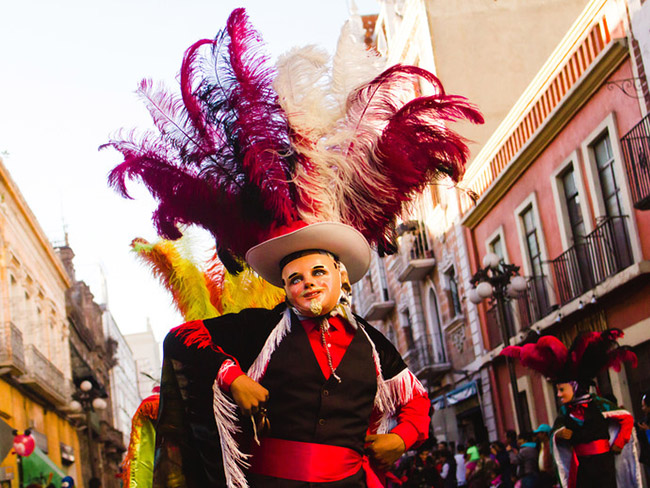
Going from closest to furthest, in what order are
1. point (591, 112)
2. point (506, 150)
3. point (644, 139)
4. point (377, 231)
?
point (377, 231), point (644, 139), point (591, 112), point (506, 150)

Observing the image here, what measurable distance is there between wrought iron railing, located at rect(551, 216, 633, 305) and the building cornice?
7.14ft

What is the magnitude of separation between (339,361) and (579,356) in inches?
196

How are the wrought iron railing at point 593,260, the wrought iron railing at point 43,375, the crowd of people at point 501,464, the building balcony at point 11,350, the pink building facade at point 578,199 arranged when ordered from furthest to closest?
the wrought iron railing at point 43,375
the building balcony at point 11,350
the wrought iron railing at point 593,260
the pink building facade at point 578,199
the crowd of people at point 501,464

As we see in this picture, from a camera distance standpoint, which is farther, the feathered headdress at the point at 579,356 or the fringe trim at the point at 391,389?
the feathered headdress at the point at 579,356

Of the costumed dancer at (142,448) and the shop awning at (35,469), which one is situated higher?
the shop awning at (35,469)

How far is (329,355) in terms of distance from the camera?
13.3 feet

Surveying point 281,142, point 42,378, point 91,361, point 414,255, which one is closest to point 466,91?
point 414,255

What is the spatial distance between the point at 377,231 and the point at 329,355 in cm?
75

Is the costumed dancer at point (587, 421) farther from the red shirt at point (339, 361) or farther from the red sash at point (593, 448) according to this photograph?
the red shirt at point (339, 361)

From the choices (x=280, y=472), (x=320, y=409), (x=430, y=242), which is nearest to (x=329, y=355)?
(x=320, y=409)

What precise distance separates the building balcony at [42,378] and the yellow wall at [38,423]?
385 millimetres

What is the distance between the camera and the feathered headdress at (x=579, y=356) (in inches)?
A: 332

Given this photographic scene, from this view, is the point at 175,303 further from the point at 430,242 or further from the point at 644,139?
the point at 430,242

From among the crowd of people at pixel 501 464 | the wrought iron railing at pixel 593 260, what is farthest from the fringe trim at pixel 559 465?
the wrought iron railing at pixel 593 260
